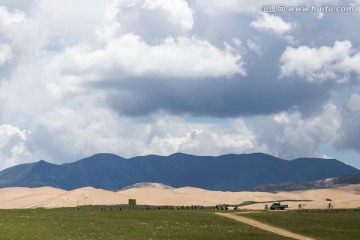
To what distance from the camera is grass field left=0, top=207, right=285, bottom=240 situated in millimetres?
60500

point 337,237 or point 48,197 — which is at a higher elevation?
point 48,197

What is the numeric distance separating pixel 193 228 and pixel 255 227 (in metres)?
8.69

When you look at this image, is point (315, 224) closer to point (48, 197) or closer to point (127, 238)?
point (127, 238)

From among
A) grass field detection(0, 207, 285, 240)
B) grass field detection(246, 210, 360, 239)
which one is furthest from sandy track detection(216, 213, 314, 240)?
grass field detection(0, 207, 285, 240)

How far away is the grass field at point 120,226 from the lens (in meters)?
A: 60.5

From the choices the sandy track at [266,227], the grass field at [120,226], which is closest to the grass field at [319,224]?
the sandy track at [266,227]

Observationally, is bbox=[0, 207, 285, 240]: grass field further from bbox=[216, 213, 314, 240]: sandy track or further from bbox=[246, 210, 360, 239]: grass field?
bbox=[246, 210, 360, 239]: grass field

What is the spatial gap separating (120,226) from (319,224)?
2835cm

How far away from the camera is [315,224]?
7888cm

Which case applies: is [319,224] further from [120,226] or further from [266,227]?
[120,226]

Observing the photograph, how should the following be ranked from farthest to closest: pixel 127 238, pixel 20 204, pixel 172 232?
1. pixel 20 204
2. pixel 172 232
3. pixel 127 238

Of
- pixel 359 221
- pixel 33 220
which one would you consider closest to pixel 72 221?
pixel 33 220

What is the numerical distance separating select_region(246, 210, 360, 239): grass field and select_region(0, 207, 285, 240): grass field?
5.78m

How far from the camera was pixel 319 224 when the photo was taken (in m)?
79.1
